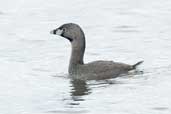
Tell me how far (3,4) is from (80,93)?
9.41m

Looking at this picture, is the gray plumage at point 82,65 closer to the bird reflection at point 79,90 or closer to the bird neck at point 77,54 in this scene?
the bird neck at point 77,54

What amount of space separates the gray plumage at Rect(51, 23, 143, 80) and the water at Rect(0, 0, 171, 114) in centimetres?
22

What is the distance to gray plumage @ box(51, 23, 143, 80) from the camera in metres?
19.6

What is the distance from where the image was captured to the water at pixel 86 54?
17297 mm

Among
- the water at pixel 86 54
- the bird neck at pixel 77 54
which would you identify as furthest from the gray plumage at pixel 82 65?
the water at pixel 86 54

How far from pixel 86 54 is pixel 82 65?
6.66 feet

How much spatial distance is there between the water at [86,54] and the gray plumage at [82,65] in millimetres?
223

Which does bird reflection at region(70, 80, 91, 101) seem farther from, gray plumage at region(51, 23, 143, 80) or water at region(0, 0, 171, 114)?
gray plumage at region(51, 23, 143, 80)

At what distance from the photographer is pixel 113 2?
91.4ft

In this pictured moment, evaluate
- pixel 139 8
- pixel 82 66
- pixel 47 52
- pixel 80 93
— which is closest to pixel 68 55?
pixel 47 52

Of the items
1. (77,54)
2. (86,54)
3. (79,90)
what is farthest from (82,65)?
(86,54)

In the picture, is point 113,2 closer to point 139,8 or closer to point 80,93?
point 139,8

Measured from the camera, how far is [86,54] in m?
22.1

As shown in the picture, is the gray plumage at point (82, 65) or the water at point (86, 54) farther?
the gray plumage at point (82, 65)
